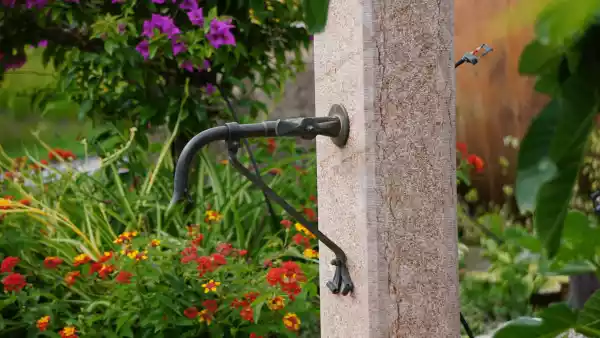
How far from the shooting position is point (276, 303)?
7.16ft

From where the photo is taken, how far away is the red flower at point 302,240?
247cm

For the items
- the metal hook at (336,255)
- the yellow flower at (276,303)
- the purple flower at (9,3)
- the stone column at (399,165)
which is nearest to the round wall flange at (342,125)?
the stone column at (399,165)

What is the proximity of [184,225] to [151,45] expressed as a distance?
0.63 metres

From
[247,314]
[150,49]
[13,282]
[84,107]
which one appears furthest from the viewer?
[84,107]

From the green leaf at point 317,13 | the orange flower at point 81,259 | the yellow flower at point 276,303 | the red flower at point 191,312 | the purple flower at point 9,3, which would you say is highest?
the purple flower at point 9,3

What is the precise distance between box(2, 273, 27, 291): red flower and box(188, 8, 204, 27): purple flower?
1.11 m

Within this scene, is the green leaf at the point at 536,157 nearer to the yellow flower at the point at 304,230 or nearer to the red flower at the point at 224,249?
the red flower at the point at 224,249

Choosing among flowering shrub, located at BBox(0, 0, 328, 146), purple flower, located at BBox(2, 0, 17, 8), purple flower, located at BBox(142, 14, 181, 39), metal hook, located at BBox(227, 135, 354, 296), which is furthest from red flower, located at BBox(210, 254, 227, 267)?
purple flower, located at BBox(2, 0, 17, 8)

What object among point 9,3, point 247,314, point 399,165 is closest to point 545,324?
point 399,165

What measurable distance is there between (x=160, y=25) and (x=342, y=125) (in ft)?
5.54

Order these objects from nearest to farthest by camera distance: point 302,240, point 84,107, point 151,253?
1. point 151,253
2. point 302,240
3. point 84,107

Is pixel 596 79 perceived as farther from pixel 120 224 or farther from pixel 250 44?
pixel 250 44

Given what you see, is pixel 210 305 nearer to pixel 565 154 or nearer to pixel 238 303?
pixel 238 303

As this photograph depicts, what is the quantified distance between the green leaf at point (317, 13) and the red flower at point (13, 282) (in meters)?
2.07
